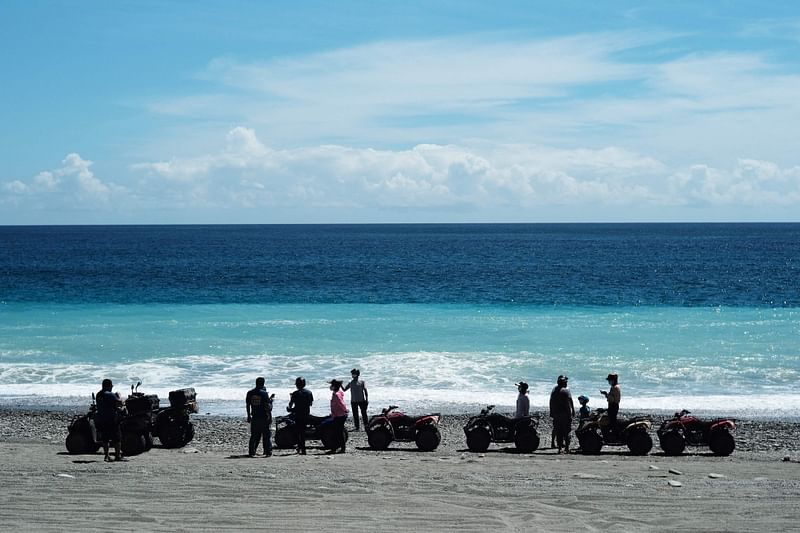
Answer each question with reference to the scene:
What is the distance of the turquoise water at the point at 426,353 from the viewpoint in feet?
75.7

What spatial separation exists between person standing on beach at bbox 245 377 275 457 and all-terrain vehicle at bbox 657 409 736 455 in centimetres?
723

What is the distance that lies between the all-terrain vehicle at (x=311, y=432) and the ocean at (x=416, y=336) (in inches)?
200

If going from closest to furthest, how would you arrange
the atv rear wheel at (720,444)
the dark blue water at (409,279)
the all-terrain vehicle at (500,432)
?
the atv rear wheel at (720,444) → the all-terrain vehicle at (500,432) → the dark blue water at (409,279)

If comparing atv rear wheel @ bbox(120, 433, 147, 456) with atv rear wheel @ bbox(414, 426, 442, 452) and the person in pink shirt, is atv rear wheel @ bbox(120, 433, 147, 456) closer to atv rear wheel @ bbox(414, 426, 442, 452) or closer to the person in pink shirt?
the person in pink shirt

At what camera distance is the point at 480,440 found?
15.6m

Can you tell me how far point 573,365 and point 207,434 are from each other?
13.0m

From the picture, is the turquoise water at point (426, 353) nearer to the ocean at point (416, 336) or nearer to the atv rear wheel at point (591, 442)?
the ocean at point (416, 336)

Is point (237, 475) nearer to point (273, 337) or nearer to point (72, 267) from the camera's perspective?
point (273, 337)

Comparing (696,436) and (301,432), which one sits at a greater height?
(696,436)

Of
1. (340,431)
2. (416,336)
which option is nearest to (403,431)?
(340,431)

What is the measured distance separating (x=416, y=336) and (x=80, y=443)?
1900cm

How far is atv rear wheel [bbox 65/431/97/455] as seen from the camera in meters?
14.9

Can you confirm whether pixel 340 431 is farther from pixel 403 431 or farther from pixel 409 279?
pixel 409 279

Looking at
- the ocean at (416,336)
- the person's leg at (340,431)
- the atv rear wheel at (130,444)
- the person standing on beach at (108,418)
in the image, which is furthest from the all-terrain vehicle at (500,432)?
the person standing on beach at (108,418)
